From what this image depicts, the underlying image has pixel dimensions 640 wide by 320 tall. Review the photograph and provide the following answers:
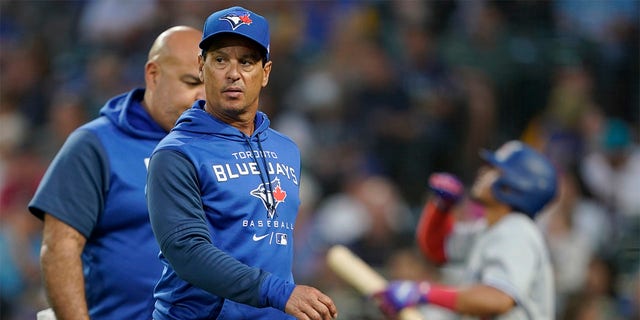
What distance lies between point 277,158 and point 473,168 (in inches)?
259

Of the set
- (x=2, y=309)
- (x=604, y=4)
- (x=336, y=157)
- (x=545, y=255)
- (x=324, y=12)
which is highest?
(x=604, y=4)

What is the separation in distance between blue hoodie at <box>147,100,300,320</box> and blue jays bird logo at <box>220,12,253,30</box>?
351 mm

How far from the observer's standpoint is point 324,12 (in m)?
12.1

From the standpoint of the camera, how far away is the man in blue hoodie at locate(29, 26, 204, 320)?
4562mm

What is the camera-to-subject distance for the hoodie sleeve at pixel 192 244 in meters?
3.49

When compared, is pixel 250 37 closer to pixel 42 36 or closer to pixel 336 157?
pixel 336 157

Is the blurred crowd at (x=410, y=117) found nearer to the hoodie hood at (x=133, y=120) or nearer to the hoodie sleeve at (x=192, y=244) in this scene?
the hoodie hood at (x=133, y=120)

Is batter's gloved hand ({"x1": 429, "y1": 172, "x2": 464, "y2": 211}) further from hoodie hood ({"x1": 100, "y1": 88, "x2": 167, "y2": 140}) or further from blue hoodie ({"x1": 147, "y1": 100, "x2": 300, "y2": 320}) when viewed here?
blue hoodie ({"x1": 147, "y1": 100, "x2": 300, "y2": 320})

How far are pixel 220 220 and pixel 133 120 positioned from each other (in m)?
1.36

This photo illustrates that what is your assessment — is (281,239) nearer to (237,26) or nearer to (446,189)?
(237,26)

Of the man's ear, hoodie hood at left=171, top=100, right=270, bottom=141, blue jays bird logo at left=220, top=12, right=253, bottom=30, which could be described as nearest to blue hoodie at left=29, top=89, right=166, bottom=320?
the man's ear

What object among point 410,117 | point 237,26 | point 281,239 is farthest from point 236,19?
point 410,117

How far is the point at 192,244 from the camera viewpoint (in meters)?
3.53

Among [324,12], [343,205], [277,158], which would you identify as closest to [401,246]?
[343,205]
